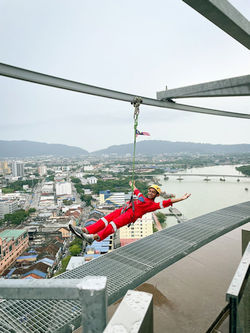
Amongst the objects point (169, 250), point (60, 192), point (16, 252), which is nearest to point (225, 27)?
point (169, 250)

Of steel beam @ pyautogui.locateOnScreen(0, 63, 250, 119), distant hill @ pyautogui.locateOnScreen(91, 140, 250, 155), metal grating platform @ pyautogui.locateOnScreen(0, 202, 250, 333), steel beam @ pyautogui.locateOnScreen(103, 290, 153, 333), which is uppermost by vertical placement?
distant hill @ pyautogui.locateOnScreen(91, 140, 250, 155)

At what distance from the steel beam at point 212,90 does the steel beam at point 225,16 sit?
87cm

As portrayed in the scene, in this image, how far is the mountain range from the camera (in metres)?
40.8

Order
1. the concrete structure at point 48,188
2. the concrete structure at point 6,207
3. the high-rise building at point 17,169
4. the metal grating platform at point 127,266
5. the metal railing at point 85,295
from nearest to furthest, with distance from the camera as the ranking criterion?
the metal railing at point 85,295 → the metal grating platform at point 127,266 → the concrete structure at point 6,207 → the concrete structure at point 48,188 → the high-rise building at point 17,169

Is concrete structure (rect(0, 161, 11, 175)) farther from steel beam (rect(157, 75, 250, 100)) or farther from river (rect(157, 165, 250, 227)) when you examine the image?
steel beam (rect(157, 75, 250, 100))

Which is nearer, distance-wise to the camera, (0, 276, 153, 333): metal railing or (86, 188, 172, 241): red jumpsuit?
(0, 276, 153, 333): metal railing

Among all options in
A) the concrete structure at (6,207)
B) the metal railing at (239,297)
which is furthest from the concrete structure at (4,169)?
the metal railing at (239,297)

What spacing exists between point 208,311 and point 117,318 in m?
1.46

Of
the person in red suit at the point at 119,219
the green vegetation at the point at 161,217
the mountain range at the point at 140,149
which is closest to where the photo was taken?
the person in red suit at the point at 119,219

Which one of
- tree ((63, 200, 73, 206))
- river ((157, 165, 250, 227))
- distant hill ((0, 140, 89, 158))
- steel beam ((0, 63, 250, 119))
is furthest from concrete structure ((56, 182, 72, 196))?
distant hill ((0, 140, 89, 158))

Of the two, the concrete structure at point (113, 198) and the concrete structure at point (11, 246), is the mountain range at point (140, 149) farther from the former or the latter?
the concrete structure at point (11, 246)

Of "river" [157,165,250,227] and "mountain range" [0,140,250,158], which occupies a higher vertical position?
"mountain range" [0,140,250,158]

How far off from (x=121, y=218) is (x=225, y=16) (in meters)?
1.03

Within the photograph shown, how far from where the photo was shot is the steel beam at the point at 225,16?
0.73m
